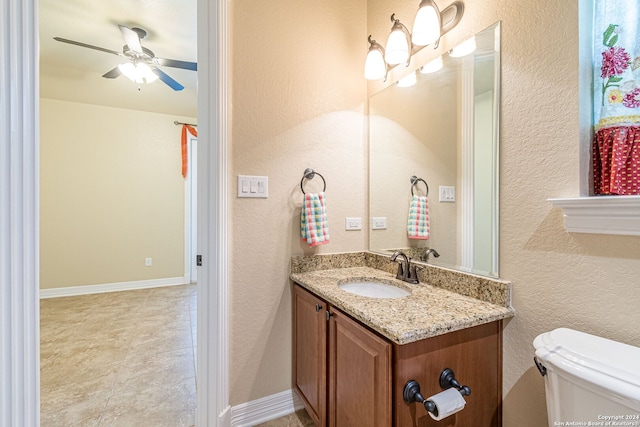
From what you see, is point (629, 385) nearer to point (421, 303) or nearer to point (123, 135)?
point (421, 303)

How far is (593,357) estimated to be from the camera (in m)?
0.68

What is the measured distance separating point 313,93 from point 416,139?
681mm

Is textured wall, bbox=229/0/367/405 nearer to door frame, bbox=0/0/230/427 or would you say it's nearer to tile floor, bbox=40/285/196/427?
tile floor, bbox=40/285/196/427

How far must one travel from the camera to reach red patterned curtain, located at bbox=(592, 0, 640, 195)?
0.76 meters

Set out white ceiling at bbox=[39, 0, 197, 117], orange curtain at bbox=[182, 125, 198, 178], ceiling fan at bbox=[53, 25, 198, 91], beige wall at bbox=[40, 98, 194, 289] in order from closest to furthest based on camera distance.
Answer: white ceiling at bbox=[39, 0, 197, 117], ceiling fan at bbox=[53, 25, 198, 91], beige wall at bbox=[40, 98, 194, 289], orange curtain at bbox=[182, 125, 198, 178]

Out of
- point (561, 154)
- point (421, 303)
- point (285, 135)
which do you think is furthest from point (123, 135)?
point (561, 154)

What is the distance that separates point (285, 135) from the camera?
1565 mm

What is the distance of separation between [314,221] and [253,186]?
397 millimetres

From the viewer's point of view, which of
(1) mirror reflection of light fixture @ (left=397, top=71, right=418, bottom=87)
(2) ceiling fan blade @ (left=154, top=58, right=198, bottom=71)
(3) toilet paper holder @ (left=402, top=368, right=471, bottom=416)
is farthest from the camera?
(2) ceiling fan blade @ (left=154, top=58, right=198, bottom=71)

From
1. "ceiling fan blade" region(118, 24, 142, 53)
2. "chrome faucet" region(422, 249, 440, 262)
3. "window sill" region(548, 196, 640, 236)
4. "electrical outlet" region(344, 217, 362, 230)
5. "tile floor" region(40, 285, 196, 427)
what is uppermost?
"ceiling fan blade" region(118, 24, 142, 53)

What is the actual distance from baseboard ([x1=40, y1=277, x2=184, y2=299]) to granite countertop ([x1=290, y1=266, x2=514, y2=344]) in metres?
3.58

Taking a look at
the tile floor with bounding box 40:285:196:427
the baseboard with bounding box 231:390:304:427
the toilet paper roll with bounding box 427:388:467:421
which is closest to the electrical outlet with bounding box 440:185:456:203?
the toilet paper roll with bounding box 427:388:467:421

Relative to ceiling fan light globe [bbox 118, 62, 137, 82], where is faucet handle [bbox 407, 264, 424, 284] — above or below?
below

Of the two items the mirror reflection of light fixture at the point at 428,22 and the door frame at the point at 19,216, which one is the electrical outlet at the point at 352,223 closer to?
the mirror reflection of light fixture at the point at 428,22
